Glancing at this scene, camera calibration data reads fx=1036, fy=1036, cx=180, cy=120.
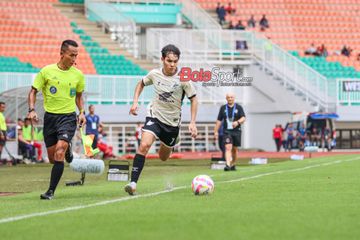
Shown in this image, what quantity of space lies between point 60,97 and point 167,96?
1.49 metres

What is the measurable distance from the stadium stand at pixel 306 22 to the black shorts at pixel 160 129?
39.8 metres

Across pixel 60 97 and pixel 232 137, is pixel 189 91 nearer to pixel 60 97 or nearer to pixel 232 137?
pixel 60 97

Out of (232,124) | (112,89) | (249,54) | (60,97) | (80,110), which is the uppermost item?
(249,54)

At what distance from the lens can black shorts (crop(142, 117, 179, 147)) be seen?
47.7 ft

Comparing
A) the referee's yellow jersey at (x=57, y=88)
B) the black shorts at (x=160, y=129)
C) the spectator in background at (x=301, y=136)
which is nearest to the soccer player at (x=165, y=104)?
the black shorts at (x=160, y=129)

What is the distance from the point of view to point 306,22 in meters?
57.2

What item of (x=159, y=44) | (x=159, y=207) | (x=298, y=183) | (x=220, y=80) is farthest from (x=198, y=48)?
(x=159, y=207)

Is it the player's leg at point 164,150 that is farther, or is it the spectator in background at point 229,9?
the spectator in background at point 229,9

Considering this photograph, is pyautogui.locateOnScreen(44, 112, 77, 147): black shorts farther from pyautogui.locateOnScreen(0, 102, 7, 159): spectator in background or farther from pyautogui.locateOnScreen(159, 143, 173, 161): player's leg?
pyautogui.locateOnScreen(0, 102, 7, 159): spectator in background

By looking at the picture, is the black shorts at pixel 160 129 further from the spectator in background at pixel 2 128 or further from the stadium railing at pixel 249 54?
the stadium railing at pixel 249 54

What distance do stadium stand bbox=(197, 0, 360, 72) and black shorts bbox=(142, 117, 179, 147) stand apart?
39.8 metres

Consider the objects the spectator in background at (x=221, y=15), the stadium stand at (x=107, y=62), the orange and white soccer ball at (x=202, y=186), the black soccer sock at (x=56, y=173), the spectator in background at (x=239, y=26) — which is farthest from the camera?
the spectator in background at (x=221, y=15)

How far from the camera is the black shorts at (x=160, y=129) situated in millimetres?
14531

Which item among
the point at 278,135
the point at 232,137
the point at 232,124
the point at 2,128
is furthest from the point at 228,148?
the point at 278,135
